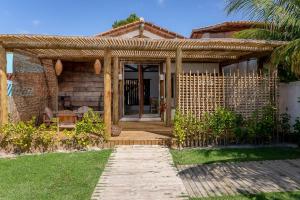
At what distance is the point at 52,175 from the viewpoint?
268 inches

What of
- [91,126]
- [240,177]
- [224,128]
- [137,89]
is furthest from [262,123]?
[137,89]

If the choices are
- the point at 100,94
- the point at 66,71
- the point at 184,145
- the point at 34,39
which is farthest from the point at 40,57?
the point at 184,145

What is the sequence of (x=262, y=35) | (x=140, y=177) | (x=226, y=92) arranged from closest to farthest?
1. (x=140, y=177)
2. (x=226, y=92)
3. (x=262, y=35)

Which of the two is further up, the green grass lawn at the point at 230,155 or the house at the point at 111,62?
the house at the point at 111,62

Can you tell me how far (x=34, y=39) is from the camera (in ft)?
29.8

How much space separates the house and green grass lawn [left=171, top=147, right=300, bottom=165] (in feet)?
6.39

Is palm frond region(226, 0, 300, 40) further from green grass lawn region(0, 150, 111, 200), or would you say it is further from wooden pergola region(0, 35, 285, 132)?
green grass lawn region(0, 150, 111, 200)

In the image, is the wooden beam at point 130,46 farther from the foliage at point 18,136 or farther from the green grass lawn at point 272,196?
the green grass lawn at point 272,196

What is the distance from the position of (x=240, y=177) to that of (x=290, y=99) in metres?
5.14

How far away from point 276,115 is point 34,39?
7.44 metres

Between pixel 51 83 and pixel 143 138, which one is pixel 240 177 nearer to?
pixel 143 138

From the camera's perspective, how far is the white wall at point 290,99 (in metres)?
10.4

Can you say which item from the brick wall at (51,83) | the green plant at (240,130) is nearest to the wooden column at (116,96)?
the brick wall at (51,83)

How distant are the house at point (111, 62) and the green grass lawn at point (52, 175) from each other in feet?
5.93
